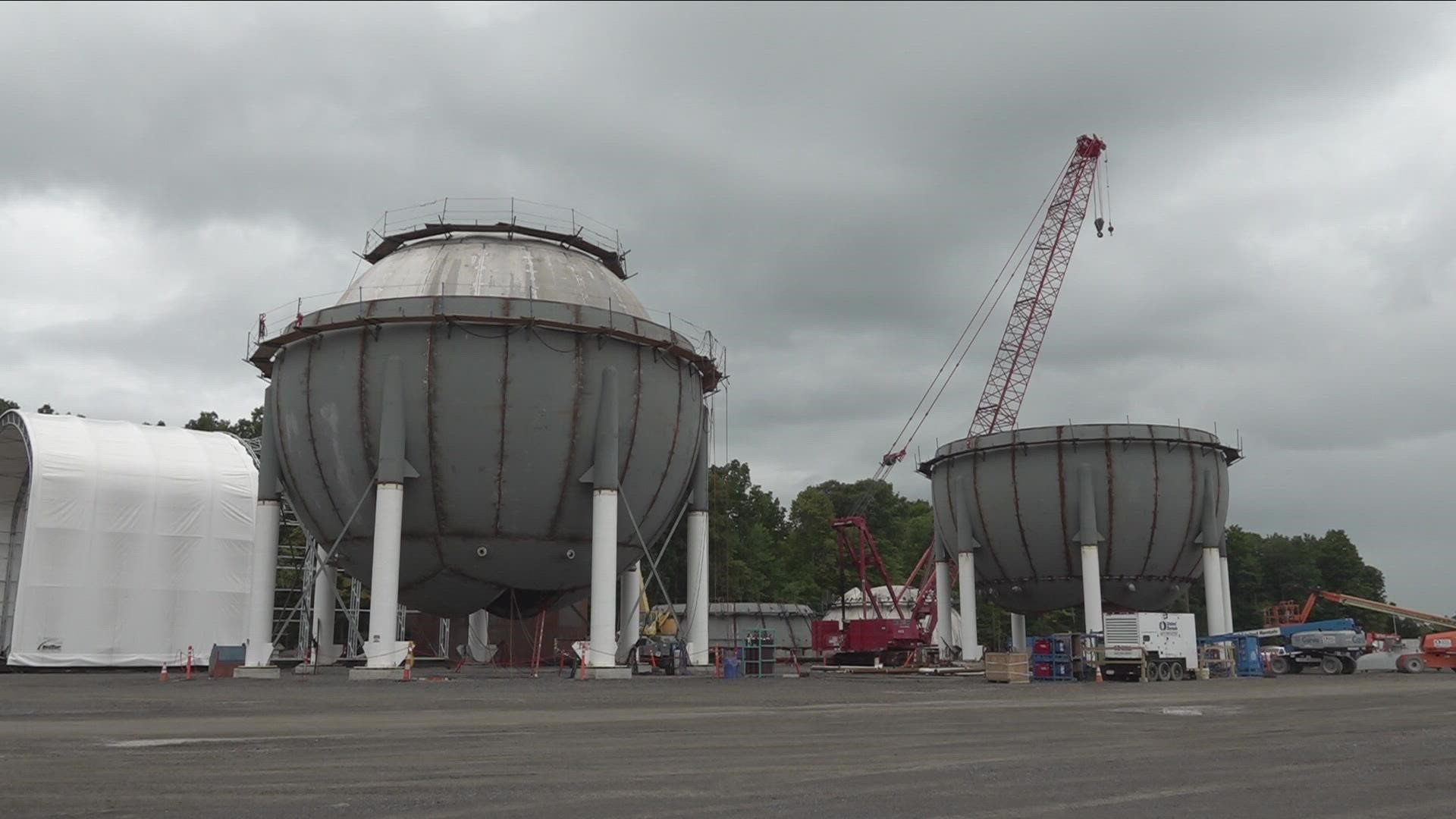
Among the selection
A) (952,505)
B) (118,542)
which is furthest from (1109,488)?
(118,542)

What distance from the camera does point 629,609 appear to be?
3372 cm

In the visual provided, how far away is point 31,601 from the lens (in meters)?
40.4

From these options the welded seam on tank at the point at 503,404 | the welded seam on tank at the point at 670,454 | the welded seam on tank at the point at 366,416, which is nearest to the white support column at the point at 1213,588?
the welded seam on tank at the point at 670,454

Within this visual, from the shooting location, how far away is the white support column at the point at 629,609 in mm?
33344

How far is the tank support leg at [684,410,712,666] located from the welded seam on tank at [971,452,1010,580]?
39.6 ft

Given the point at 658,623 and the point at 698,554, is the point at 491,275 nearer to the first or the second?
the point at 698,554

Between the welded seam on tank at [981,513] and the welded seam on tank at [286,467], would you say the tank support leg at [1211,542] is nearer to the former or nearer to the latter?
the welded seam on tank at [981,513]

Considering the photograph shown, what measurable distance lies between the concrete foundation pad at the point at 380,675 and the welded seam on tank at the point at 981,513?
23400 millimetres

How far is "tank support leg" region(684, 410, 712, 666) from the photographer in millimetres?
33875

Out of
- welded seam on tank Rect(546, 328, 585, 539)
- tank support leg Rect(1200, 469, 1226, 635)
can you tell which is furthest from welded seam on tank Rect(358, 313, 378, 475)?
tank support leg Rect(1200, 469, 1226, 635)

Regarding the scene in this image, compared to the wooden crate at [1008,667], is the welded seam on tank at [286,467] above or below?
above

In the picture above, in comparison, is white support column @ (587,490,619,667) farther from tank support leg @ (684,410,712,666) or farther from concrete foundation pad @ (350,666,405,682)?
tank support leg @ (684,410,712,666)

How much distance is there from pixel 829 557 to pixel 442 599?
241ft

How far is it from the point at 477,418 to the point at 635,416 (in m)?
4.08
